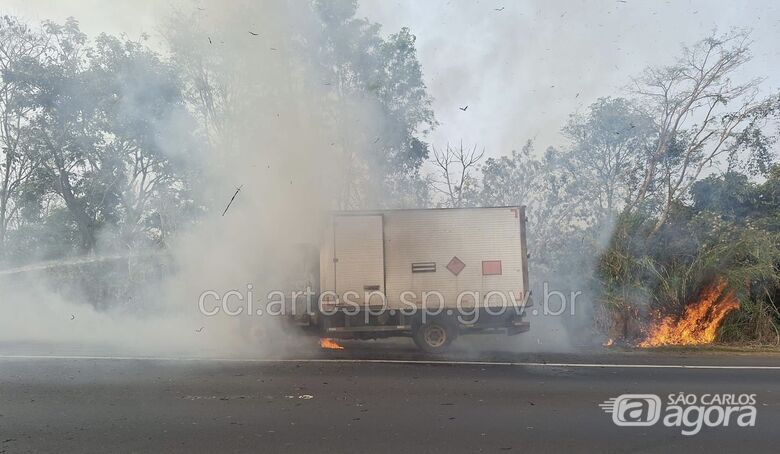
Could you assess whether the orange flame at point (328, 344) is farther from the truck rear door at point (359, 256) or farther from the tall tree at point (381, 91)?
the tall tree at point (381, 91)

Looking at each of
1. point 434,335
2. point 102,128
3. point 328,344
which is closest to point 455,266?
point 434,335

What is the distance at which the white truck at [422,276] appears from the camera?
32.8ft

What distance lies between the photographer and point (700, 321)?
40.2ft

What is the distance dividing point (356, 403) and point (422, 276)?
4067 millimetres

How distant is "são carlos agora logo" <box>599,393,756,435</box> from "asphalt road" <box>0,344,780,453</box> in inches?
5.2

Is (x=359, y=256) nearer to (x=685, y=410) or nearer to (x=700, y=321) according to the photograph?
(x=685, y=410)

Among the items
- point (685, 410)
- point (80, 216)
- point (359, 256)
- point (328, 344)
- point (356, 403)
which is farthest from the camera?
point (80, 216)

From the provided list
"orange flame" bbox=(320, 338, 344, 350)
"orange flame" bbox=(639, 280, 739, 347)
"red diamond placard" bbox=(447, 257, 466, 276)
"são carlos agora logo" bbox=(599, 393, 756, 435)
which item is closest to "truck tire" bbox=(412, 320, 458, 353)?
"red diamond placard" bbox=(447, 257, 466, 276)

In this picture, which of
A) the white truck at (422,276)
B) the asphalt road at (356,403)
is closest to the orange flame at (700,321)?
the asphalt road at (356,403)

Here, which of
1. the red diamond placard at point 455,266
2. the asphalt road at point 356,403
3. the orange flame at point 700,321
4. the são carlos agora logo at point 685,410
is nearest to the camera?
the asphalt road at point 356,403

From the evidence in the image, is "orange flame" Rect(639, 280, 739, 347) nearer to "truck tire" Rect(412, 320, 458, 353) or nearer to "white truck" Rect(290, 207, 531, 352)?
"white truck" Rect(290, 207, 531, 352)

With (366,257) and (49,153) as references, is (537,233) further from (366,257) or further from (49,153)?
(49,153)

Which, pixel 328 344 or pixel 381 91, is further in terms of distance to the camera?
pixel 381 91

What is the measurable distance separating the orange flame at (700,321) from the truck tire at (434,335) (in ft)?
15.2
